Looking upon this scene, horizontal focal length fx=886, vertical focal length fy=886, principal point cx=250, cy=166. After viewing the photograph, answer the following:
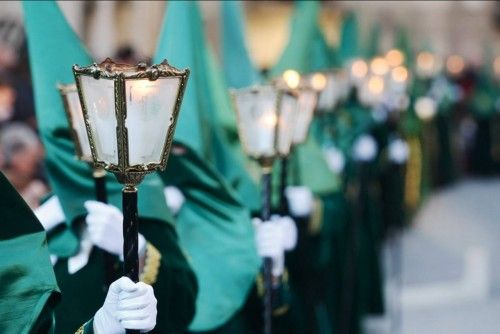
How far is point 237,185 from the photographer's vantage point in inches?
158

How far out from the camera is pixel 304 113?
12.5 ft

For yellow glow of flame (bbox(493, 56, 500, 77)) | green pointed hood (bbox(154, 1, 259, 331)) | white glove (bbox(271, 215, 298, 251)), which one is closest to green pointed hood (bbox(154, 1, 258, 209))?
green pointed hood (bbox(154, 1, 259, 331))

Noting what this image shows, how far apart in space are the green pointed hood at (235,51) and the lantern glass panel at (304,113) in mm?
662

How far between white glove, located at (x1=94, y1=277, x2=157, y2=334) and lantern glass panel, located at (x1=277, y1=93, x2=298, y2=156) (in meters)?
1.38

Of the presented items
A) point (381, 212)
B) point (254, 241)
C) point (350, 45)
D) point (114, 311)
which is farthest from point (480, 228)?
point (114, 311)

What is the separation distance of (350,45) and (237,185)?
576 centimetres

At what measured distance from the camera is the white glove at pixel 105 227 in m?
2.70

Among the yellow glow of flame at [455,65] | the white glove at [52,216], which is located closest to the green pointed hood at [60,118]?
the white glove at [52,216]

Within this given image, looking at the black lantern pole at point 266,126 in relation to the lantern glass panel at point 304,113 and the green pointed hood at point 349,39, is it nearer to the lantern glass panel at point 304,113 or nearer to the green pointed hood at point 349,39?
the lantern glass panel at point 304,113

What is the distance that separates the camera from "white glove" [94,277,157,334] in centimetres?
216

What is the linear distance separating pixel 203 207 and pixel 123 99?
1440 mm

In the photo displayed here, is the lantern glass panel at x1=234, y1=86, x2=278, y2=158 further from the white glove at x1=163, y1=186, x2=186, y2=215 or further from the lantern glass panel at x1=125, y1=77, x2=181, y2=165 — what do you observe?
the lantern glass panel at x1=125, y1=77, x2=181, y2=165

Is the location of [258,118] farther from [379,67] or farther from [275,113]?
[379,67]

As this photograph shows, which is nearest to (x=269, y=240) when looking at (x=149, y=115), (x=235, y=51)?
(x=235, y=51)
